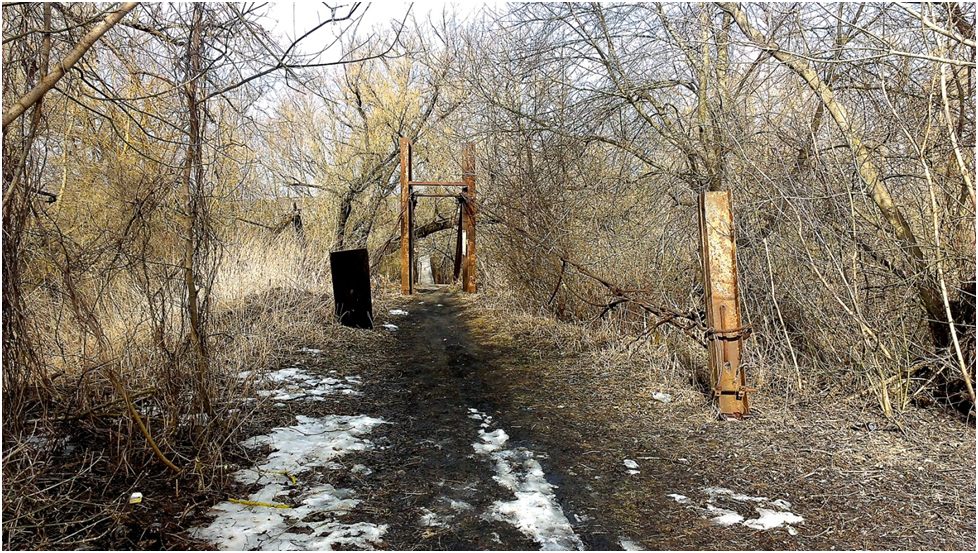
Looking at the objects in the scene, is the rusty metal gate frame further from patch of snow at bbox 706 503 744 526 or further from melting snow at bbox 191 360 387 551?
patch of snow at bbox 706 503 744 526

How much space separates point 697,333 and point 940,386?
6.09 feet

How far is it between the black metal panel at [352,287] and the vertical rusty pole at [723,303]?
4798 mm

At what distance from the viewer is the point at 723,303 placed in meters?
4.75

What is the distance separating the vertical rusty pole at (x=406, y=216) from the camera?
12.2 meters

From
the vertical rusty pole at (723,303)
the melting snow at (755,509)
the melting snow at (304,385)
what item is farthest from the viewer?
the melting snow at (304,385)

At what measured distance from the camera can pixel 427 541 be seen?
300cm

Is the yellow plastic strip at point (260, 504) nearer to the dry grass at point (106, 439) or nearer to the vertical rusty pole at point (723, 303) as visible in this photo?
the dry grass at point (106, 439)

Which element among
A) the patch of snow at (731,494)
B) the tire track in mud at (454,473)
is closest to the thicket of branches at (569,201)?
the tire track in mud at (454,473)

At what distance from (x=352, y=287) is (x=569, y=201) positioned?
298cm

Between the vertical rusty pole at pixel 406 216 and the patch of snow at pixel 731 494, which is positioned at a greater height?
the vertical rusty pole at pixel 406 216

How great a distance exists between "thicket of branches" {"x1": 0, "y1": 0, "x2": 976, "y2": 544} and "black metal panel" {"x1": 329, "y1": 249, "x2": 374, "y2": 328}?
377 millimetres

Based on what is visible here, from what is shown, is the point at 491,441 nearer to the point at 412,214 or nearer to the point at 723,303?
the point at 723,303

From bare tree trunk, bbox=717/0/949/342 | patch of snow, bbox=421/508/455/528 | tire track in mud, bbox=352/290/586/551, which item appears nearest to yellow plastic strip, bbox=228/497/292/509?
tire track in mud, bbox=352/290/586/551

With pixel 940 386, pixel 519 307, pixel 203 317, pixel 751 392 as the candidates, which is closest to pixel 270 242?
pixel 519 307
